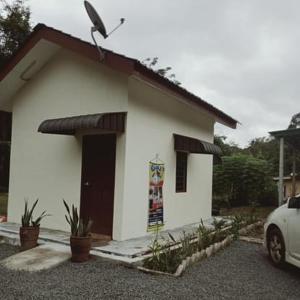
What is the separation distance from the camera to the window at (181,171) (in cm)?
915

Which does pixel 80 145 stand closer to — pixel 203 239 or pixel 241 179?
pixel 203 239

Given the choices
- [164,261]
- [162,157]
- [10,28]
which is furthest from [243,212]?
[10,28]

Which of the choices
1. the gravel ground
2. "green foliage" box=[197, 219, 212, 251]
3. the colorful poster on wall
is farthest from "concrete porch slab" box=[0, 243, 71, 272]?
"green foliage" box=[197, 219, 212, 251]

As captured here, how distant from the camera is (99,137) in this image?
7480 millimetres

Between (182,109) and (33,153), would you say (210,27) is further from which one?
(33,153)

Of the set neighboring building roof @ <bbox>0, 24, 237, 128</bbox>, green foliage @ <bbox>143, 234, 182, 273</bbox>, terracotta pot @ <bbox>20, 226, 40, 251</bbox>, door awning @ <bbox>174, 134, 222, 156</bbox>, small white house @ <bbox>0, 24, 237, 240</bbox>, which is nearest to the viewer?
green foliage @ <bbox>143, 234, 182, 273</bbox>

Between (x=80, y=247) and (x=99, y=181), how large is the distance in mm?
2140

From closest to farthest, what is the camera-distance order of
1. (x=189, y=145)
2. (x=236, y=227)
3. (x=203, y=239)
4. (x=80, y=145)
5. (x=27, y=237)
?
(x=27, y=237)
(x=203, y=239)
(x=80, y=145)
(x=236, y=227)
(x=189, y=145)

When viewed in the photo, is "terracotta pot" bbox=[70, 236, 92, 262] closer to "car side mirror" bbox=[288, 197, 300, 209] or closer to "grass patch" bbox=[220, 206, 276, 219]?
"car side mirror" bbox=[288, 197, 300, 209]

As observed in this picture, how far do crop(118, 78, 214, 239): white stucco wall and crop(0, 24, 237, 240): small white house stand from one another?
23 mm

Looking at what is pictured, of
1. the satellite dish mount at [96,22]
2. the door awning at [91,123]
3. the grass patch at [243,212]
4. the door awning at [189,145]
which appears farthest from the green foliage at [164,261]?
the grass patch at [243,212]

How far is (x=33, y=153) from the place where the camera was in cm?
874

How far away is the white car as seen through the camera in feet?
17.0

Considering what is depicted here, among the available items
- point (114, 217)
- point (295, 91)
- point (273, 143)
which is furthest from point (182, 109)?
point (273, 143)
